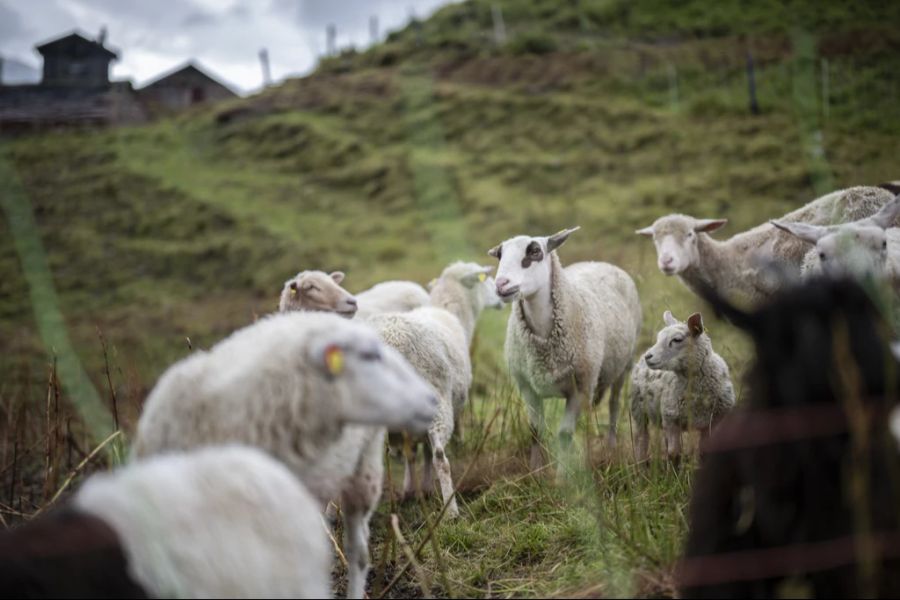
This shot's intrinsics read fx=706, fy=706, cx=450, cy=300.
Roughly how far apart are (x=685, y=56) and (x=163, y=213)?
22.7 meters

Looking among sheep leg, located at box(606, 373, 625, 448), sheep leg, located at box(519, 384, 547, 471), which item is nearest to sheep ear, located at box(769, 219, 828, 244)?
sheep leg, located at box(606, 373, 625, 448)

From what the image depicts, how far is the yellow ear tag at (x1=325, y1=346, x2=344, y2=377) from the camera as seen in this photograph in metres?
2.29

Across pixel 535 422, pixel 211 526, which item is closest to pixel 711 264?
pixel 535 422

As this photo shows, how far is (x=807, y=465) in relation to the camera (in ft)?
6.73

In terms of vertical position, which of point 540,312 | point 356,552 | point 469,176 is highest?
point 469,176

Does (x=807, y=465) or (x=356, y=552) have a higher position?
(x=807, y=465)

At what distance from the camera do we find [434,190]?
24.4m

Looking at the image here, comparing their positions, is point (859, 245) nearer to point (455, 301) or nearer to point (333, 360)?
point (333, 360)

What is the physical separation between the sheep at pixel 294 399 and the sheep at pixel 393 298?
14.4 ft

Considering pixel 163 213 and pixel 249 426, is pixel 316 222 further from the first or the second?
pixel 249 426

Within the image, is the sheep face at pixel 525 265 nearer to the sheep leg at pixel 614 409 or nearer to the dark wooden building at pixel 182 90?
the sheep leg at pixel 614 409

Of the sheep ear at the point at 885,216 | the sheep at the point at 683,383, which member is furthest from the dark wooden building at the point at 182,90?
the sheep ear at the point at 885,216

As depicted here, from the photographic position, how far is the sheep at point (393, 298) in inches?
281

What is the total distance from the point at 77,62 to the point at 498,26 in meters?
21.2
